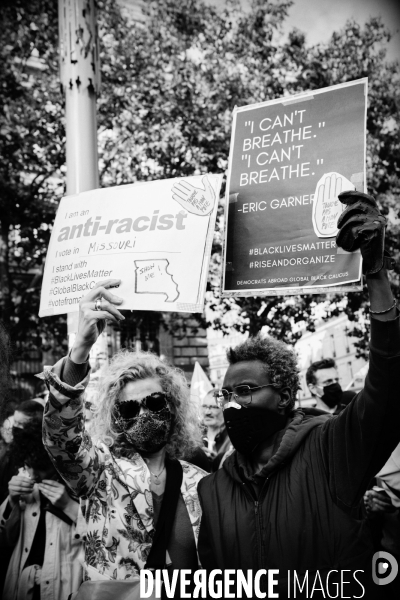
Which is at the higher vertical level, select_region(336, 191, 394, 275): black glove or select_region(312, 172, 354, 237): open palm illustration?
select_region(312, 172, 354, 237): open palm illustration

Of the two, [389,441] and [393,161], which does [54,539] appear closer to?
[389,441]

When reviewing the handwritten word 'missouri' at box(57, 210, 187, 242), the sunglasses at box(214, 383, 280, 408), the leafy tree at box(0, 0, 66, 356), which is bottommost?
the sunglasses at box(214, 383, 280, 408)

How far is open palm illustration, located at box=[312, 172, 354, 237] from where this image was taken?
8.41 ft

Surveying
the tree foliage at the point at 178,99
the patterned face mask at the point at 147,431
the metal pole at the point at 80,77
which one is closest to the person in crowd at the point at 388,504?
the patterned face mask at the point at 147,431

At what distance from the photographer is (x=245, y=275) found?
2.70 m

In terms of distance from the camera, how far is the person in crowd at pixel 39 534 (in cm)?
275

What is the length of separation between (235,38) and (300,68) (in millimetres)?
1495

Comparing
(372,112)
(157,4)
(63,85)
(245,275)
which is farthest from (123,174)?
(245,275)

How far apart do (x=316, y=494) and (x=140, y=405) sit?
2.60 feet

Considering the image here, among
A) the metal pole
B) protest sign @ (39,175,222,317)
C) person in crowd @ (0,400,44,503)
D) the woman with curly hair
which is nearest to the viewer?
the woman with curly hair

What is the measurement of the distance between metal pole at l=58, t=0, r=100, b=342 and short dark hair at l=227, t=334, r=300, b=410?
79.9 inches

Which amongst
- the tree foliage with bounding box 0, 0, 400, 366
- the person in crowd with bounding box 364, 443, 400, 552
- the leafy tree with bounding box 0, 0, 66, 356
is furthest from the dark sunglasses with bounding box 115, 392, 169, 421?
the tree foliage with bounding box 0, 0, 400, 366

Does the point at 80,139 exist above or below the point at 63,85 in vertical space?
below

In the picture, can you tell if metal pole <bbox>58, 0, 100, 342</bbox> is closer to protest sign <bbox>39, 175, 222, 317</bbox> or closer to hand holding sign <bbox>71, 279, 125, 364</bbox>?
protest sign <bbox>39, 175, 222, 317</bbox>
